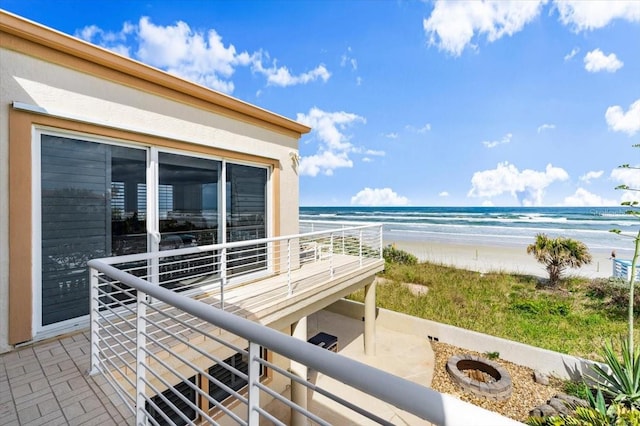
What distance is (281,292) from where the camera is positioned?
495cm

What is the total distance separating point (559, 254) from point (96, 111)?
523 inches

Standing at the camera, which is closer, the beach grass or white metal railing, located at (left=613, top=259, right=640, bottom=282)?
the beach grass

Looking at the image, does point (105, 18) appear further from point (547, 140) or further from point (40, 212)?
point (547, 140)

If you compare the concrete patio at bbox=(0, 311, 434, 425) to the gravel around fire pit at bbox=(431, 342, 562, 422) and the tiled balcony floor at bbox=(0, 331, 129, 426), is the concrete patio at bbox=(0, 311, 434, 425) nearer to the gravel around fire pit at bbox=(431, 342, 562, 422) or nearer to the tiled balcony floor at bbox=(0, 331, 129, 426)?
the tiled balcony floor at bbox=(0, 331, 129, 426)

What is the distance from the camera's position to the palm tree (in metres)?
9.79

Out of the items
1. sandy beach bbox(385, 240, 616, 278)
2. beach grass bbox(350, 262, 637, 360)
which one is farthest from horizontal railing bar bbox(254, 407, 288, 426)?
sandy beach bbox(385, 240, 616, 278)

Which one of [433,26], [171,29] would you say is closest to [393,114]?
[433,26]

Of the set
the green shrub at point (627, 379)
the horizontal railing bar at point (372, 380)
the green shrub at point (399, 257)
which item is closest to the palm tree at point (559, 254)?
the green shrub at point (399, 257)

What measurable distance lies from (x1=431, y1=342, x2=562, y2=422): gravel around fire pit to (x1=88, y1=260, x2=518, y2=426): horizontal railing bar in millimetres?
5801

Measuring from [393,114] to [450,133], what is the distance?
856 cm

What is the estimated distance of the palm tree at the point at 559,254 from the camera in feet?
32.1

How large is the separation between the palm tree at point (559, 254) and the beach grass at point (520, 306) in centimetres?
65

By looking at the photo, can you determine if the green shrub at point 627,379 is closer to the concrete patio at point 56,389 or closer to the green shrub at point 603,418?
the green shrub at point 603,418

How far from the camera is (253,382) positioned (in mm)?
1262
